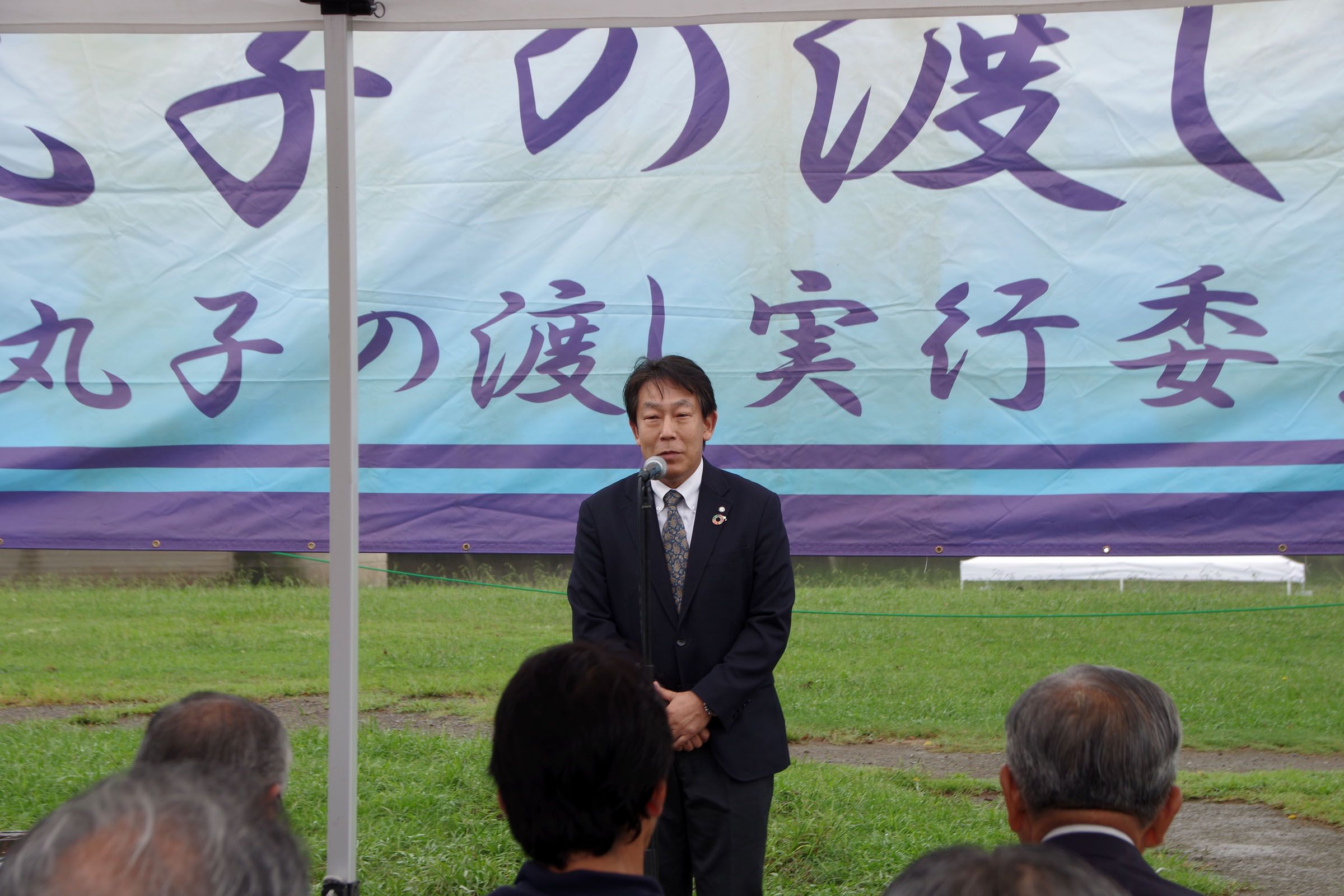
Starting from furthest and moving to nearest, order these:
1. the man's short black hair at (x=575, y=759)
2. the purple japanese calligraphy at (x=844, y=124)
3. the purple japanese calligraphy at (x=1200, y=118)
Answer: the purple japanese calligraphy at (x=844, y=124) < the purple japanese calligraphy at (x=1200, y=118) < the man's short black hair at (x=575, y=759)

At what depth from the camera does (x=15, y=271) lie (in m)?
2.99

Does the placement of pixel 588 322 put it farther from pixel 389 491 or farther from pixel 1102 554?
pixel 1102 554

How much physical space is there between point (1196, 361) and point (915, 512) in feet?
2.73

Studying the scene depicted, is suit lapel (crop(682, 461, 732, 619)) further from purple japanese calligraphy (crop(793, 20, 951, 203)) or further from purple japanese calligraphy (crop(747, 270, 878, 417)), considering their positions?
purple japanese calligraphy (crop(793, 20, 951, 203))

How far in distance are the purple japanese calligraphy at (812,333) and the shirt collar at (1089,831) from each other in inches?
68.5

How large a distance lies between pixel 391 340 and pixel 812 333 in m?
1.17

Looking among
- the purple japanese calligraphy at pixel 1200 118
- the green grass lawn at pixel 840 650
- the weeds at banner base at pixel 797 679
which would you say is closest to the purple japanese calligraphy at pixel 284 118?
the purple japanese calligraphy at pixel 1200 118

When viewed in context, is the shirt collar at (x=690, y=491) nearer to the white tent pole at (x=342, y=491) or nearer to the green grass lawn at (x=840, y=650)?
the white tent pole at (x=342, y=491)

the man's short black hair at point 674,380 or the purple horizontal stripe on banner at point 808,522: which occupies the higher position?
the man's short black hair at point 674,380

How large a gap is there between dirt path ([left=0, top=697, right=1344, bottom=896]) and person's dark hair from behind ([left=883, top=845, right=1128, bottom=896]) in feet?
12.0

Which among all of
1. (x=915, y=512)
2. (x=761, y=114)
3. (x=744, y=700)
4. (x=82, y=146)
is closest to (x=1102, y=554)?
(x=915, y=512)

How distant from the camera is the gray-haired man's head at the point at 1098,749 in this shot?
1.34 m

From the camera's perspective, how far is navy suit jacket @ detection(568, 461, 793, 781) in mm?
2410

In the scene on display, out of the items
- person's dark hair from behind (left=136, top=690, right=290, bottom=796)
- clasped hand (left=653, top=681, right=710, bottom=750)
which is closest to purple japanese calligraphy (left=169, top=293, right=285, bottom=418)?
clasped hand (left=653, top=681, right=710, bottom=750)
